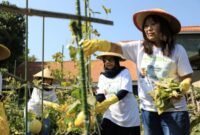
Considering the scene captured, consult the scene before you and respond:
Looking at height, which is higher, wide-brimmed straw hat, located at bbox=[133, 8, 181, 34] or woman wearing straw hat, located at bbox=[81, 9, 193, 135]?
wide-brimmed straw hat, located at bbox=[133, 8, 181, 34]

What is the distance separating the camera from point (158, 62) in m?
2.11

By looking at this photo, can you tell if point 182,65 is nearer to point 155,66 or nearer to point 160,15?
point 155,66

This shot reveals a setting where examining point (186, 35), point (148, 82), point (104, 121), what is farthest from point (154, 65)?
point (186, 35)

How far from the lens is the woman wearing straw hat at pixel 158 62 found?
2088 millimetres

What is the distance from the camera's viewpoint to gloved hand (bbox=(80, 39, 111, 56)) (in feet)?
5.19

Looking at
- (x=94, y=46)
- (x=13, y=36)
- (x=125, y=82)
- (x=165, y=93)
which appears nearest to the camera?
(x=94, y=46)

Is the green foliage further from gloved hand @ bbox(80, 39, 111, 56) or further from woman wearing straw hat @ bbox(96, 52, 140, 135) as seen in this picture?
woman wearing straw hat @ bbox(96, 52, 140, 135)

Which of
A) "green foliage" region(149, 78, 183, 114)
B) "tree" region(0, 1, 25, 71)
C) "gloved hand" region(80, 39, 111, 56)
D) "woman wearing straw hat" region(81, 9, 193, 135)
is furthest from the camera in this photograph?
"tree" region(0, 1, 25, 71)

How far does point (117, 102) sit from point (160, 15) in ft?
3.39

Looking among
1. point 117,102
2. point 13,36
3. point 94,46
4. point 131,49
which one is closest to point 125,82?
point 117,102

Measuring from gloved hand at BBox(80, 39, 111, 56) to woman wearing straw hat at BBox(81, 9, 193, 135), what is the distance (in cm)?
22

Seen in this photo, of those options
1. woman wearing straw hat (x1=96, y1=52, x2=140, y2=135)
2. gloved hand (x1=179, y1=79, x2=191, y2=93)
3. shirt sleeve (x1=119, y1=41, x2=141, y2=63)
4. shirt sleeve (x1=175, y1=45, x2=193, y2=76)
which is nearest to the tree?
woman wearing straw hat (x1=96, y1=52, x2=140, y2=135)

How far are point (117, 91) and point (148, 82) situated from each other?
34.0 inches

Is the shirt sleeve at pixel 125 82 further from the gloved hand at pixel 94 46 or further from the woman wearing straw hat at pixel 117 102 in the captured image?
the gloved hand at pixel 94 46
